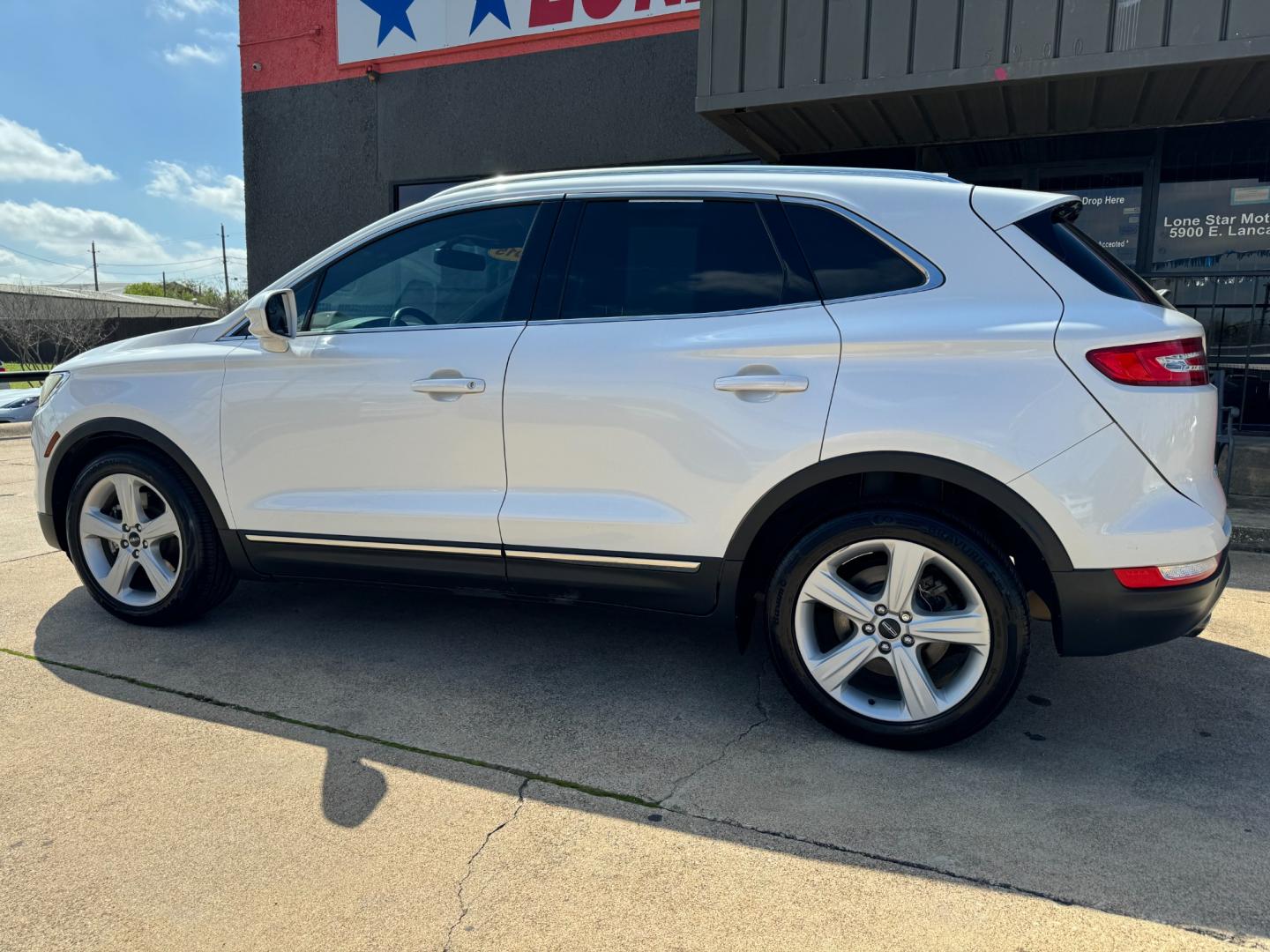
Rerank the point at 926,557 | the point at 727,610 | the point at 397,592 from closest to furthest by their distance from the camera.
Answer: the point at 926,557
the point at 727,610
the point at 397,592

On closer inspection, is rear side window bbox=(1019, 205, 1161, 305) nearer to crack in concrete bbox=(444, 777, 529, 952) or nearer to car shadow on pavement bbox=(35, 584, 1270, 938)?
car shadow on pavement bbox=(35, 584, 1270, 938)

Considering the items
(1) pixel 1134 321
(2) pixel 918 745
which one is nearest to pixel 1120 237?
(1) pixel 1134 321

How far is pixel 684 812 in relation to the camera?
2580 millimetres

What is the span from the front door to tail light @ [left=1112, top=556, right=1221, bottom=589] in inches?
80.8

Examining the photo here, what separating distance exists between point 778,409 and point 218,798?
2059 millimetres

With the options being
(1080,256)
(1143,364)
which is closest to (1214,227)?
(1080,256)

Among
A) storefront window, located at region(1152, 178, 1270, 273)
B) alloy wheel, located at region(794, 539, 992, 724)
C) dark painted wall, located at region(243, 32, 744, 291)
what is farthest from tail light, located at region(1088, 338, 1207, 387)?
dark painted wall, located at region(243, 32, 744, 291)

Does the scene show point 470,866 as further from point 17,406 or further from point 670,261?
point 17,406

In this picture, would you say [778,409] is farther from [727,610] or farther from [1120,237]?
[1120,237]

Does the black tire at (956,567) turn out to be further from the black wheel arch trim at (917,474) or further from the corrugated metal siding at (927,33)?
the corrugated metal siding at (927,33)

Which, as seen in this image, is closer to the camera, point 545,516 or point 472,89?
point 545,516

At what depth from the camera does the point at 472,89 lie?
9875 millimetres

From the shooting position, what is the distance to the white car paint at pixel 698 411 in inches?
104

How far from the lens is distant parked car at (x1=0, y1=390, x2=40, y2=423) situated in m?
13.8
